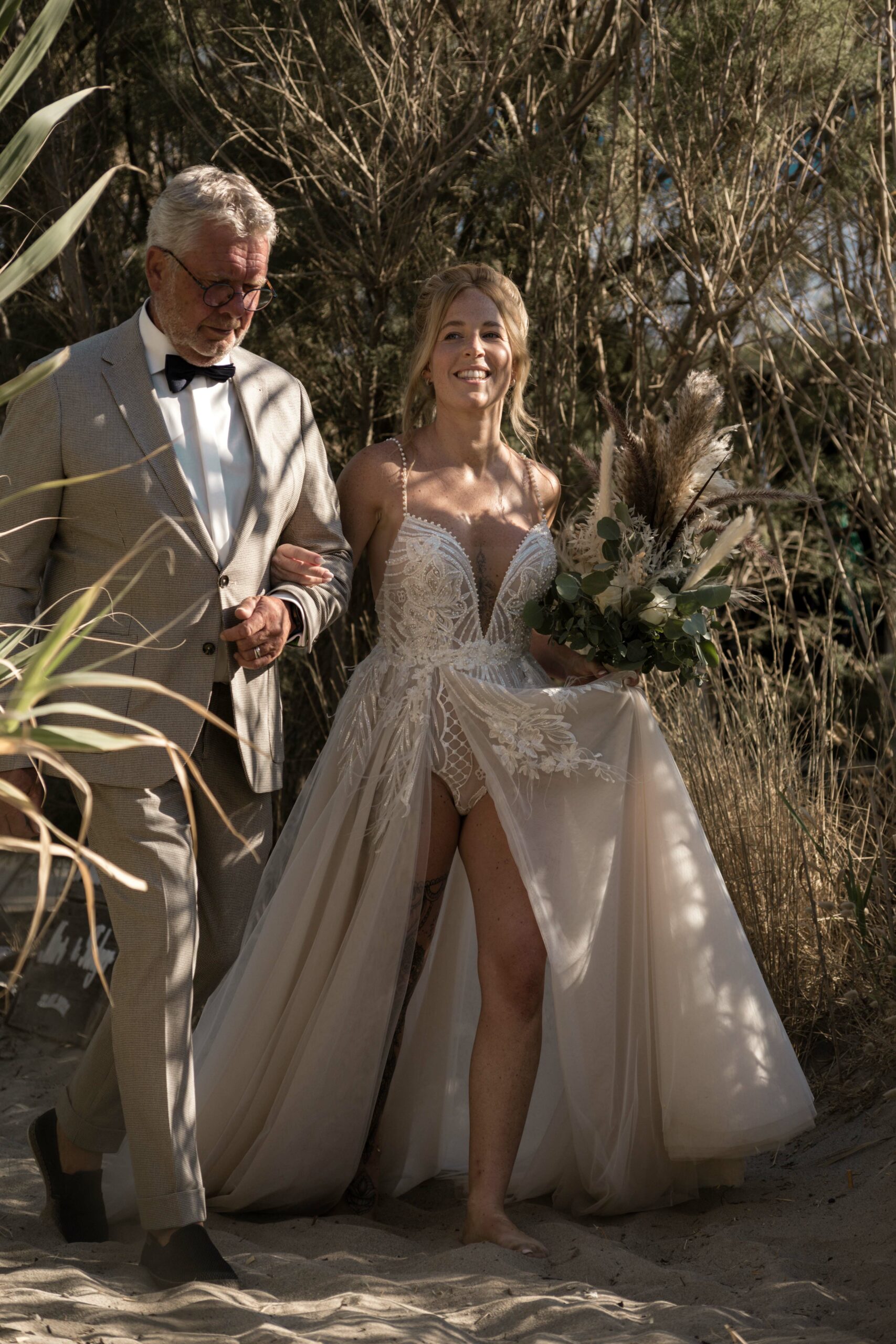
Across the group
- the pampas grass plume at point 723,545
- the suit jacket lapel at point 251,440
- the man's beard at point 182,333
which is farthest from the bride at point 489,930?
the man's beard at point 182,333

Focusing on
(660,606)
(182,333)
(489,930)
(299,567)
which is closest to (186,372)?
(182,333)

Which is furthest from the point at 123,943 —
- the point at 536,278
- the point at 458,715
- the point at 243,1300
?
the point at 536,278

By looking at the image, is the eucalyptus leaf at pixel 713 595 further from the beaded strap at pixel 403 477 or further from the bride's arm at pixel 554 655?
the beaded strap at pixel 403 477

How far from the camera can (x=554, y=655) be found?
3803 mm

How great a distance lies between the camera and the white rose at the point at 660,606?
10.8ft

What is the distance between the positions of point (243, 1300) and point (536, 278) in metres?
4.52

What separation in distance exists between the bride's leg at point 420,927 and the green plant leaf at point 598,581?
608 millimetres

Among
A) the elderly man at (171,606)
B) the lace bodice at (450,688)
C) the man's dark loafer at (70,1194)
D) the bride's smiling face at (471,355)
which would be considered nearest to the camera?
the elderly man at (171,606)

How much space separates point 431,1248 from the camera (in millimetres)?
3174

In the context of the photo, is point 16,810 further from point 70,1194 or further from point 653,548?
point 653,548

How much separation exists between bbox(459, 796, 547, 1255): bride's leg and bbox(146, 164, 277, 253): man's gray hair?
1.48m

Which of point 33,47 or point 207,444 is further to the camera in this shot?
point 207,444

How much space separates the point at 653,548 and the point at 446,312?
89 centimetres

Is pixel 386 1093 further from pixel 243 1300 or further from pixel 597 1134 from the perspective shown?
pixel 243 1300
